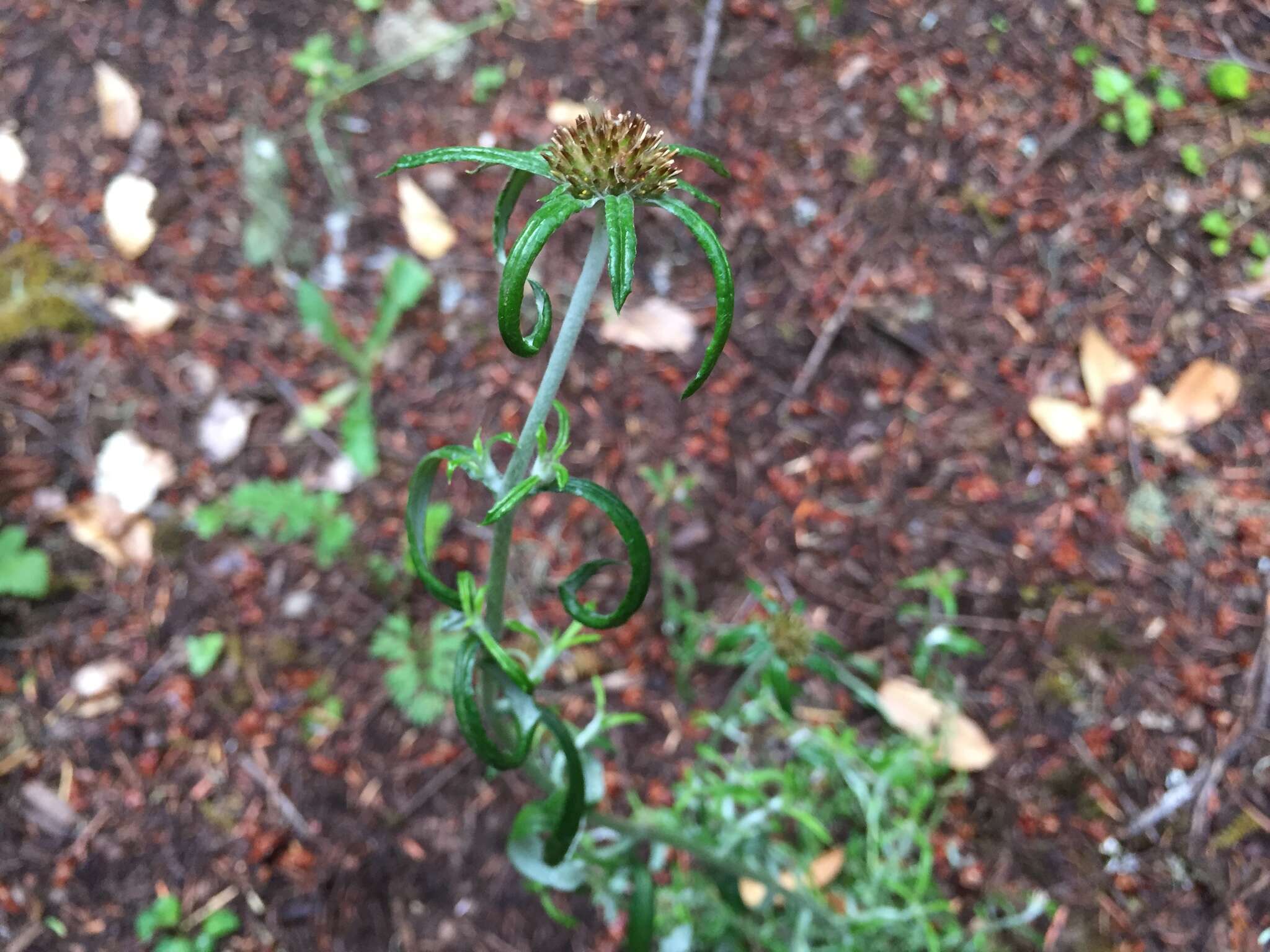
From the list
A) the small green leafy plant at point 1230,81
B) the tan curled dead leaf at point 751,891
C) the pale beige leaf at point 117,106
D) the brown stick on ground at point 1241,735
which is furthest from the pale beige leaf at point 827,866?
the pale beige leaf at point 117,106

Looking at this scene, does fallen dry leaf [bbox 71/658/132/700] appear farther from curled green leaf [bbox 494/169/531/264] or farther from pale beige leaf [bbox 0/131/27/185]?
curled green leaf [bbox 494/169/531/264]

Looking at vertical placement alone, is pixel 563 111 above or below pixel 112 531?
above

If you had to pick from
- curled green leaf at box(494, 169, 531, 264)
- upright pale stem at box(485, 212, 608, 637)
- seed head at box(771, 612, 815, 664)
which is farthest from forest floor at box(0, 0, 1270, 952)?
curled green leaf at box(494, 169, 531, 264)

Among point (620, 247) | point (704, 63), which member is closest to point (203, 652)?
point (620, 247)

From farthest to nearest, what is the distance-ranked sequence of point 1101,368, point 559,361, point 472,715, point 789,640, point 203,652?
point 1101,368, point 203,652, point 789,640, point 472,715, point 559,361

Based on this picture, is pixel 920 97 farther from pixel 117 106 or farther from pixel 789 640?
pixel 117 106

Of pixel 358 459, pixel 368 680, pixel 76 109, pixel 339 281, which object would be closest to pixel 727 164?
pixel 339 281

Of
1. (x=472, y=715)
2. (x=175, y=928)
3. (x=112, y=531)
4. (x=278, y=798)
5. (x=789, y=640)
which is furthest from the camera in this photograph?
(x=112, y=531)

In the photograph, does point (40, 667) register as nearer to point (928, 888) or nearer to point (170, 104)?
point (170, 104)
